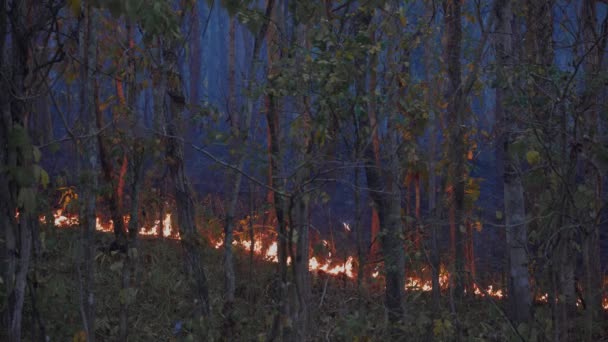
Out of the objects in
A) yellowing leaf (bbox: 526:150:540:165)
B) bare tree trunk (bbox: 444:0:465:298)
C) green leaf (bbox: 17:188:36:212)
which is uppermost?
bare tree trunk (bbox: 444:0:465:298)

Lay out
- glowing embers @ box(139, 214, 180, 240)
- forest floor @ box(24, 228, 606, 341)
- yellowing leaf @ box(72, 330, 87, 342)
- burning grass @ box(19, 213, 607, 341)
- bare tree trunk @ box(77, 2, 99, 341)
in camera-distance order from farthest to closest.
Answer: glowing embers @ box(139, 214, 180, 240) → burning grass @ box(19, 213, 607, 341) → forest floor @ box(24, 228, 606, 341) → yellowing leaf @ box(72, 330, 87, 342) → bare tree trunk @ box(77, 2, 99, 341)

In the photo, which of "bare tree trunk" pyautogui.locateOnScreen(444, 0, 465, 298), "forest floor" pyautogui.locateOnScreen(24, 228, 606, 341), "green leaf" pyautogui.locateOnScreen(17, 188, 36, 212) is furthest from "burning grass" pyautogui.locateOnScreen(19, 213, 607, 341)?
"green leaf" pyautogui.locateOnScreen(17, 188, 36, 212)

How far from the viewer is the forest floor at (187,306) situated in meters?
4.95

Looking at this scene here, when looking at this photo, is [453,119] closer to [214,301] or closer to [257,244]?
[214,301]

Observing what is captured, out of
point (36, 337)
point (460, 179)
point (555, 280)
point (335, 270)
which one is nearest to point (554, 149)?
point (555, 280)

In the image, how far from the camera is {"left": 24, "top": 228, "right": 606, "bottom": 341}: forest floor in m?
4.95

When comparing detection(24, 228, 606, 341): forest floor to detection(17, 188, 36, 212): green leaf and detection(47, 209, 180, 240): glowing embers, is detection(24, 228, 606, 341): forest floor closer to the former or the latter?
detection(47, 209, 180, 240): glowing embers

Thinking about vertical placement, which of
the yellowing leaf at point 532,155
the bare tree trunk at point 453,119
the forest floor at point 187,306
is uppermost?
the bare tree trunk at point 453,119

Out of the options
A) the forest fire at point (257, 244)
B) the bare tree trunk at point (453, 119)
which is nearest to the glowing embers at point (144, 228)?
the forest fire at point (257, 244)

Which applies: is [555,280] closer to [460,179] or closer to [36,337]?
[460,179]

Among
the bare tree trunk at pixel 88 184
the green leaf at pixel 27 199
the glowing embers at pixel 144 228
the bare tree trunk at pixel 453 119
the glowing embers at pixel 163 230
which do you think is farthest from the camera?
the glowing embers at pixel 163 230

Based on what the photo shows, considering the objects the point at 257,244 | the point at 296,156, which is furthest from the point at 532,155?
the point at 257,244

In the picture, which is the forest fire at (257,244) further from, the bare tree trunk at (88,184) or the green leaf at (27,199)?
the green leaf at (27,199)

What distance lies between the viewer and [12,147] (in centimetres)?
357
